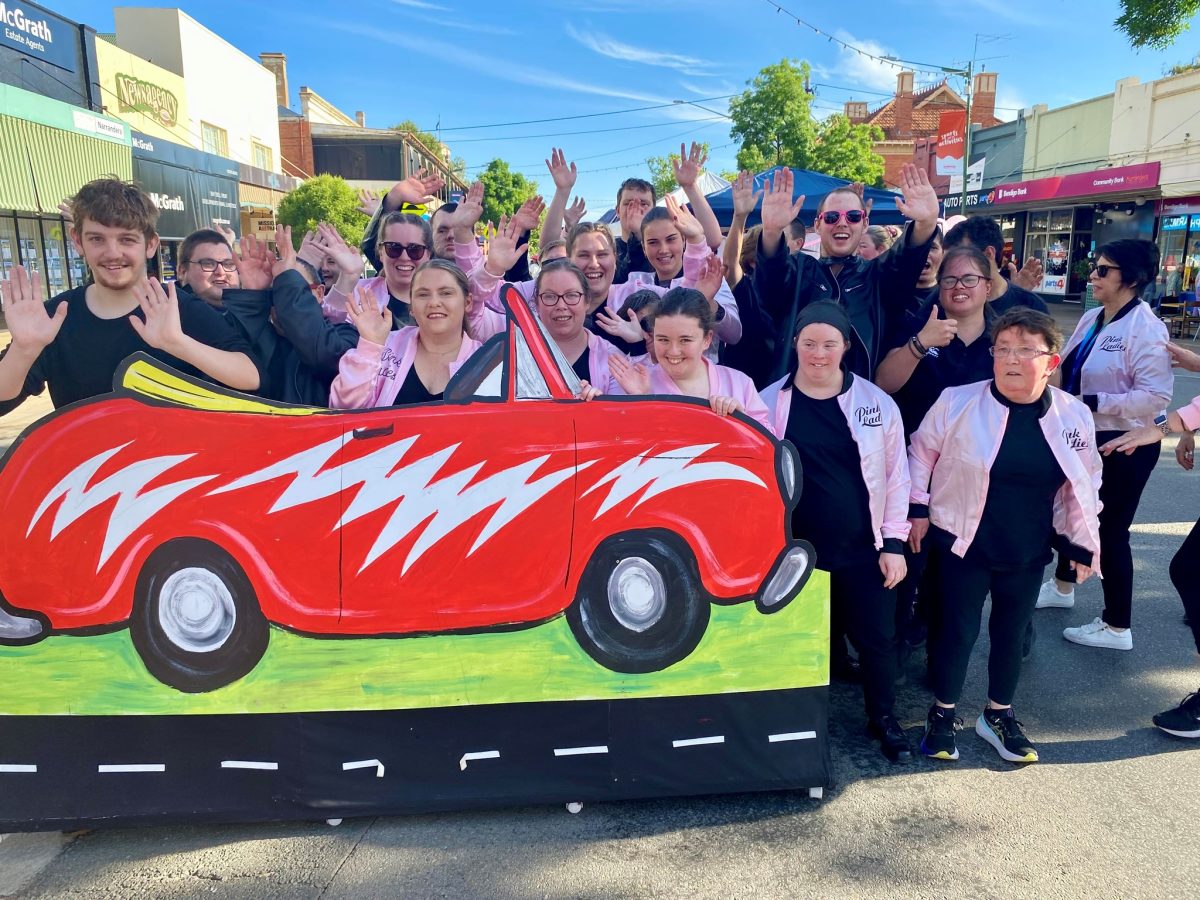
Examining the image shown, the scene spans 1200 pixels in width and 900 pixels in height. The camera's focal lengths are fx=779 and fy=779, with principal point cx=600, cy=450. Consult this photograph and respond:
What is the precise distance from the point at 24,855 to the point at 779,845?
2488 mm

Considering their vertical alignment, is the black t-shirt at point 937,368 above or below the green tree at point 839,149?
below

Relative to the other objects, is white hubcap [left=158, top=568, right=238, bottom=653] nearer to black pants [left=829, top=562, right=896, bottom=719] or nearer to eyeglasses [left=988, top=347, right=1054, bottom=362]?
black pants [left=829, top=562, right=896, bottom=719]

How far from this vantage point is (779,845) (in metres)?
2.60

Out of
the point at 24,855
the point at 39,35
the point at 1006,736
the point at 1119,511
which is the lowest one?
the point at 24,855

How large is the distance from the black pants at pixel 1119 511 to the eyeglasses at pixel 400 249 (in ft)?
11.5

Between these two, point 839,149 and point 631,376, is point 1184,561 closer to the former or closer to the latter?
point 631,376

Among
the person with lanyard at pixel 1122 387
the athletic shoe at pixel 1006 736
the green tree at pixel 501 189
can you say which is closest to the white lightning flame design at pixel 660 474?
the athletic shoe at pixel 1006 736

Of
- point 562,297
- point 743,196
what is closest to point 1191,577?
point 743,196

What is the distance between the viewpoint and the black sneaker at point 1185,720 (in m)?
3.27

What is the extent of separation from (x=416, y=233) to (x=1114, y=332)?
3499 millimetres

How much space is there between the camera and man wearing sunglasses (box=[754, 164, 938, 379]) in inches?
135

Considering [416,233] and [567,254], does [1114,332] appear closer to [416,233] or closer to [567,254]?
[567,254]

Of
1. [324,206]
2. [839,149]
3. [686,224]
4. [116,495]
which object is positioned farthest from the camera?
[839,149]

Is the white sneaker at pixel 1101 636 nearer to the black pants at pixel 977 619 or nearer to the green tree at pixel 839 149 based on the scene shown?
the black pants at pixel 977 619
